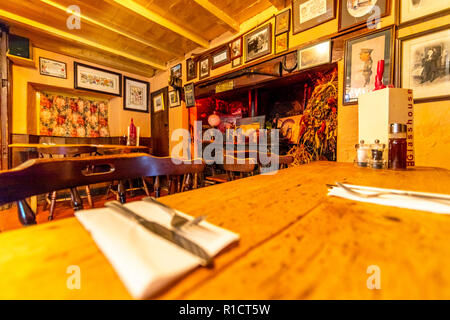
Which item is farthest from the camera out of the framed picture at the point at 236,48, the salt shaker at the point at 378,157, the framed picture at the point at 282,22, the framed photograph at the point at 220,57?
the framed photograph at the point at 220,57

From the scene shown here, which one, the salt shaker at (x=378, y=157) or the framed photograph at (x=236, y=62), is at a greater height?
the framed photograph at (x=236, y=62)

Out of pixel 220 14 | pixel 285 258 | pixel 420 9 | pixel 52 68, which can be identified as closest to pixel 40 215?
pixel 52 68

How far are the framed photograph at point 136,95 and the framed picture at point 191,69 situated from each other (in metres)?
1.91

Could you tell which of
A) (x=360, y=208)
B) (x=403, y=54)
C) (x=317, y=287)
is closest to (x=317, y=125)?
(x=403, y=54)

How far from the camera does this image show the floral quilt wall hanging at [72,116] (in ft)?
14.0

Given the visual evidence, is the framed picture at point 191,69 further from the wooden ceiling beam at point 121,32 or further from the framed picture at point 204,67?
the wooden ceiling beam at point 121,32

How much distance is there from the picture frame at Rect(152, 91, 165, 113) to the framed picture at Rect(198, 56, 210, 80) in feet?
5.15

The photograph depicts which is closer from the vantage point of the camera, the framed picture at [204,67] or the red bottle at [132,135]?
the framed picture at [204,67]

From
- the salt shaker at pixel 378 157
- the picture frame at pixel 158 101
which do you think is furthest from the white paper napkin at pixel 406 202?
the picture frame at pixel 158 101

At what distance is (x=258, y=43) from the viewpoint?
2809 mm
